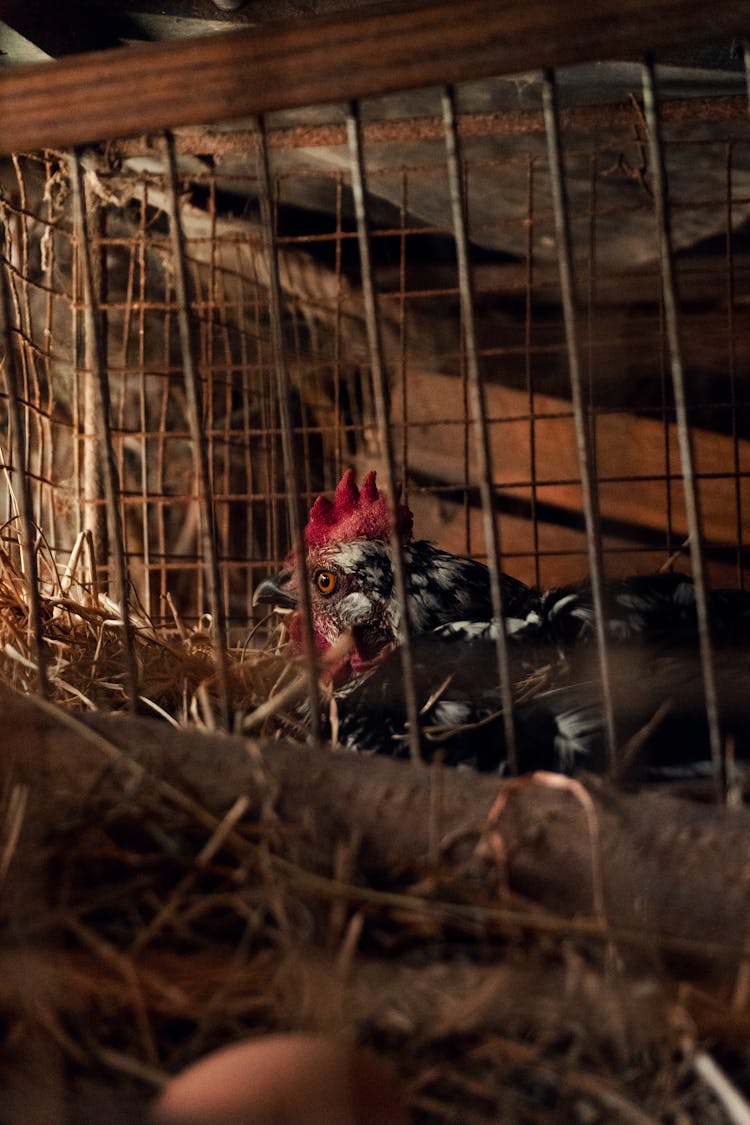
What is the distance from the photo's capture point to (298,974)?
96cm

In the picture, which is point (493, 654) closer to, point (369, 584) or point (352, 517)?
point (369, 584)

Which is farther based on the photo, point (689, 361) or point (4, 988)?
point (689, 361)

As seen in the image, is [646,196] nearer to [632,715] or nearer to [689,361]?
[689,361]

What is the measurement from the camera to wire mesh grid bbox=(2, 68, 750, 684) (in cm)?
303

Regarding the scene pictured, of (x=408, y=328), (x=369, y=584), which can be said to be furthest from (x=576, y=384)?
(x=408, y=328)

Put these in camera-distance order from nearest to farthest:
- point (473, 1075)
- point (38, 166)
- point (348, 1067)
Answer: point (348, 1067)
point (473, 1075)
point (38, 166)

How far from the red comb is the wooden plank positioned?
4.31 ft

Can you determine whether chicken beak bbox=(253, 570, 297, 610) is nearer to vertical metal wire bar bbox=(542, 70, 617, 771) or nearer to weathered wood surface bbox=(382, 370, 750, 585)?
vertical metal wire bar bbox=(542, 70, 617, 771)

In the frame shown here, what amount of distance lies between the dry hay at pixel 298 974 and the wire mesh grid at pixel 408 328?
193 cm

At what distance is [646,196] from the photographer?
321cm

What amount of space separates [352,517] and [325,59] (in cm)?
142

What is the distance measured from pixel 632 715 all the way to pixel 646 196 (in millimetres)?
2227

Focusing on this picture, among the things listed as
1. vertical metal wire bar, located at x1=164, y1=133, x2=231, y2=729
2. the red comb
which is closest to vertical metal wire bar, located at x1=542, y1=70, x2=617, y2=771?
vertical metal wire bar, located at x1=164, y1=133, x2=231, y2=729

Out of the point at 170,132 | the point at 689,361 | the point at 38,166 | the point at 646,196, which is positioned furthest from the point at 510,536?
the point at 170,132
